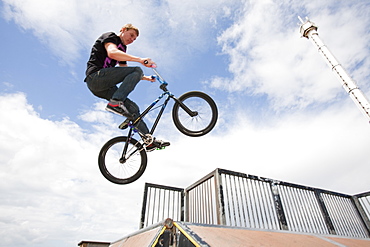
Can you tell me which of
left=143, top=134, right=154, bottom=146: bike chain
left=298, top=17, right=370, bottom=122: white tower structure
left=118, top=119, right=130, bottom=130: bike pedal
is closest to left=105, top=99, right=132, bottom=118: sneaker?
left=118, top=119, right=130, bottom=130: bike pedal

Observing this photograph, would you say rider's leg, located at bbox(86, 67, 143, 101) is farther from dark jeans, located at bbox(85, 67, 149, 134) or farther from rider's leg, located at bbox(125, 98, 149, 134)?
rider's leg, located at bbox(125, 98, 149, 134)

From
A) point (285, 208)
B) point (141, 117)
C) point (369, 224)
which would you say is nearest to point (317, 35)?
point (369, 224)

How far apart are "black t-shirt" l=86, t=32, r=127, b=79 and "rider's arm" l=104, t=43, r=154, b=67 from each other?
0.14 metres

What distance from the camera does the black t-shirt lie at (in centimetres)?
345

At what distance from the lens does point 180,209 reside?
22.1ft

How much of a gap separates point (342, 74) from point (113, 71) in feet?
128

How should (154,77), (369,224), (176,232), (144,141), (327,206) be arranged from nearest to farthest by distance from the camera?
(176,232) < (144,141) < (154,77) < (327,206) < (369,224)

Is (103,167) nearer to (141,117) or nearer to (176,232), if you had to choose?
(141,117)

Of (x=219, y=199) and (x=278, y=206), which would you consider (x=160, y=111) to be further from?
(x=278, y=206)

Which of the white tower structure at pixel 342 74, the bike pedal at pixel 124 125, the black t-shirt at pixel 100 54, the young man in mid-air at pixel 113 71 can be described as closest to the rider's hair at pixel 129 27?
the young man in mid-air at pixel 113 71

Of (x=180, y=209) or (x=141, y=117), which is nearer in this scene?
(x=141, y=117)

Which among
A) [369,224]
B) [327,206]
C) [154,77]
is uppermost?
[154,77]

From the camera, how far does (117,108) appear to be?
3432mm

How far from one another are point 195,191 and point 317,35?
42.6m
